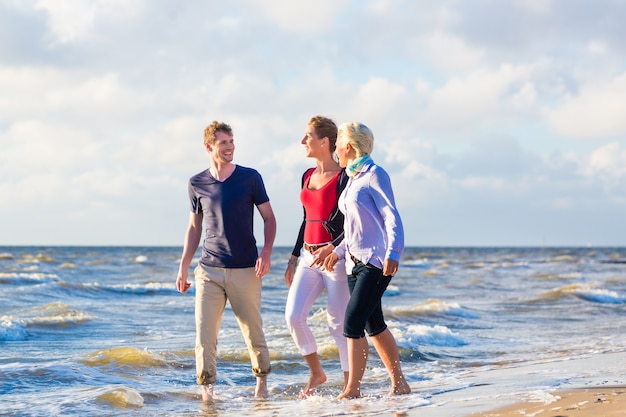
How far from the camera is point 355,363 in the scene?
5605 mm

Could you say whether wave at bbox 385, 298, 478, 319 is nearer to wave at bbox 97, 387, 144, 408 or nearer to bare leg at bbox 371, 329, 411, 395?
wave at bbox 97, 387, 144, 408

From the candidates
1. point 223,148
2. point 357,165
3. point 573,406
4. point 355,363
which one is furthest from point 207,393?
point 573,406

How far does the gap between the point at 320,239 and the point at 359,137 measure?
81cm

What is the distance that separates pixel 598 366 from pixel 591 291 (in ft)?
44.0

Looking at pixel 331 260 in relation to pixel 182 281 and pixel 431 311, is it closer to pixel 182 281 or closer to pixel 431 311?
pixel 182 281

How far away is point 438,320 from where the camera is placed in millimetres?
14180

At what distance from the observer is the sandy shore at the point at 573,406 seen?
4922 mm

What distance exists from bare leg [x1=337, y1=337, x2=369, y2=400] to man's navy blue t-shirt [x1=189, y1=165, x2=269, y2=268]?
3.27 ft

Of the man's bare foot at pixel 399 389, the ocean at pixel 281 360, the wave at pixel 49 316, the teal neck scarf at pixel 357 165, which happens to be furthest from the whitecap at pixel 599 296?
the teal neck scarf at pixel 357 165

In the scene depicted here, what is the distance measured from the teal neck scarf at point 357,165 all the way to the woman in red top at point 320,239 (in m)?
0.25

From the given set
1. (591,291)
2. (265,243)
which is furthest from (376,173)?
(591,291)

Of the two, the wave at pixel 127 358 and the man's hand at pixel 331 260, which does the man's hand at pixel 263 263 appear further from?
the wave at pixel 127 358

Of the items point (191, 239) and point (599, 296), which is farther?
point (599, 296)

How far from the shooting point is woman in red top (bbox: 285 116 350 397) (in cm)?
573
